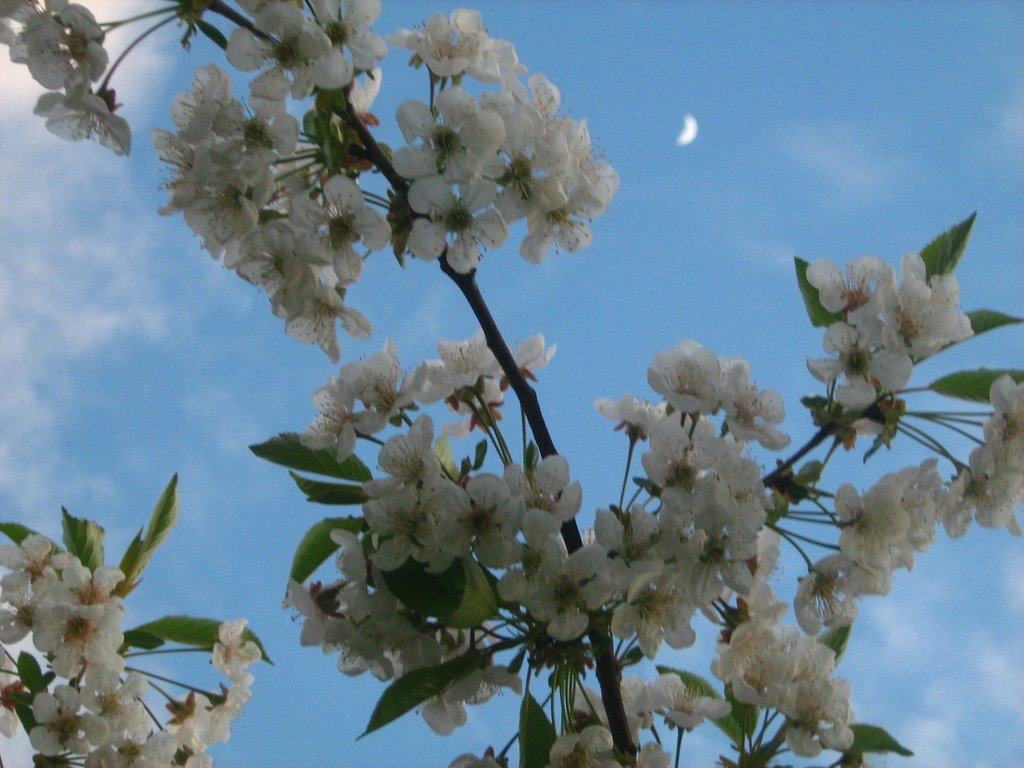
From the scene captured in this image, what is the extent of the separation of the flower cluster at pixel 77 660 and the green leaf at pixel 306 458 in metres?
0.88

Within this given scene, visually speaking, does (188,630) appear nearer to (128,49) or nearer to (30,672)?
(30,672)

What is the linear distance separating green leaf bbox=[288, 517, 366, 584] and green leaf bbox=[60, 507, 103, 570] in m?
0.97

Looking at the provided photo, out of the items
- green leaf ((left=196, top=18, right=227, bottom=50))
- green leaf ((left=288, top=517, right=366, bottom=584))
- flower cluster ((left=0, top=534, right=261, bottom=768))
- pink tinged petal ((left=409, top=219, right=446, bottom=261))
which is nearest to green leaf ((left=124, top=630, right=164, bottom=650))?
flower cluster ((left=0, top=534, right=261, bottom=768))

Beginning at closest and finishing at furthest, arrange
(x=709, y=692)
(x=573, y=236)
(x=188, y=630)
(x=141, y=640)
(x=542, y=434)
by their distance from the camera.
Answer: (x=542, y=434) → (x=573, y=236) → (x=709, y=692) → (x=141, y=640) → (x=188, y=630)

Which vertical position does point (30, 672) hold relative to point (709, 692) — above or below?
below

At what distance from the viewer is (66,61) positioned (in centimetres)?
215

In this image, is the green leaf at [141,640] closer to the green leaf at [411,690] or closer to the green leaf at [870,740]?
the green leaf at [411,690]

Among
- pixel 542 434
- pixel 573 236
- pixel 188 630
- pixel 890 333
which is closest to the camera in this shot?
pixel 890 333

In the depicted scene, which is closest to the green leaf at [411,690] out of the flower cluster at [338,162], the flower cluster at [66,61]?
the flower cluster at [338,162]

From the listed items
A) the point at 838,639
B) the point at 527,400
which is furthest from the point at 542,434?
the point at 838,639

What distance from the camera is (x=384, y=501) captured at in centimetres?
198

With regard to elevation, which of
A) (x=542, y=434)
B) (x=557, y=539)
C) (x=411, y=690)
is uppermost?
(x=542, y=434)

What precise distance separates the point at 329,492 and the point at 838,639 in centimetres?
130

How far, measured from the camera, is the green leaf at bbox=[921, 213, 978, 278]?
7.64 ft
